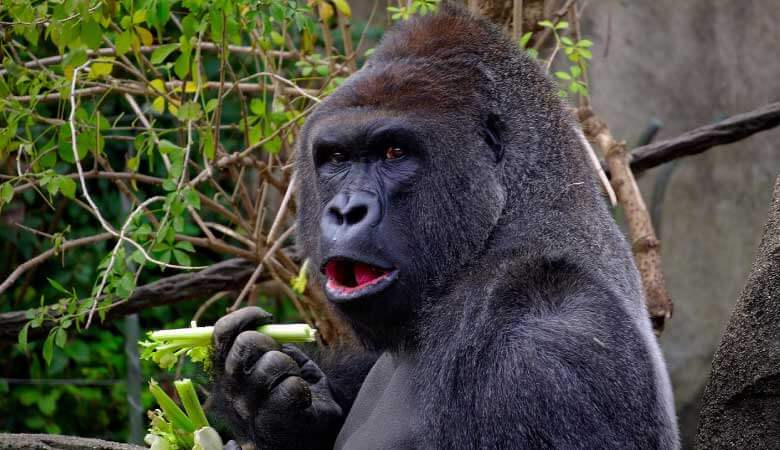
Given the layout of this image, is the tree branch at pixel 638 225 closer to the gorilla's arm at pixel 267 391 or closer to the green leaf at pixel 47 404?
the gorilla's arm at pixel 267 391

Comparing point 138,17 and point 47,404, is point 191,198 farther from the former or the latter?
point 47,404

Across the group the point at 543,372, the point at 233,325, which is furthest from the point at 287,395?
the point at 543,372

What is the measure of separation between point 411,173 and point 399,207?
0.09 metres

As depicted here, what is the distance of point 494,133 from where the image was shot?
2.61m

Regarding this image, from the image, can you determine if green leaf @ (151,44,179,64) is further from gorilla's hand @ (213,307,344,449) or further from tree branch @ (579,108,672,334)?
tree branch @ (579,108,672,334)

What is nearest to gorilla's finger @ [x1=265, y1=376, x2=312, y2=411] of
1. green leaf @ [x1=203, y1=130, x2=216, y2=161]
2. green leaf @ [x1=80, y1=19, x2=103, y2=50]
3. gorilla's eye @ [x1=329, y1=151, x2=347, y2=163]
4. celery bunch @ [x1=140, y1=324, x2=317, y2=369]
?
celery bunch @ [x1=140, y1=324, x2=317, y2=369]

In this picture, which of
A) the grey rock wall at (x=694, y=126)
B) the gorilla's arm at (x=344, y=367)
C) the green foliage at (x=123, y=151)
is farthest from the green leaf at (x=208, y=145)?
the grey rock wall at (x=694, y=126)

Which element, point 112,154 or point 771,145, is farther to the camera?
point 771,145

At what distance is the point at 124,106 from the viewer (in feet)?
21.1

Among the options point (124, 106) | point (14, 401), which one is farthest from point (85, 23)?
point (14, 401)

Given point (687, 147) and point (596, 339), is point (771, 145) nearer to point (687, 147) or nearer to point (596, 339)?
point (687, 147)

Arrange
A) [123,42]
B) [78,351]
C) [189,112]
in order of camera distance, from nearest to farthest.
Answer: [123,42] → [189,112] → [78,351]

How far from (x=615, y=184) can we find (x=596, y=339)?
220cm

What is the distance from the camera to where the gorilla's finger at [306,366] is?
9.79 feet
